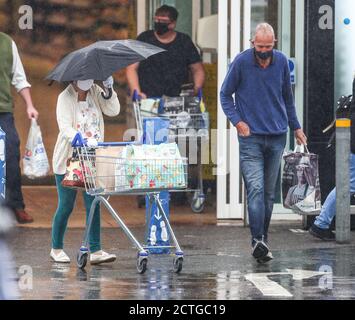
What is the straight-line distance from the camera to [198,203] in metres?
14.6

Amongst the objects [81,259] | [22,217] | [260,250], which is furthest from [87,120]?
[22,217]

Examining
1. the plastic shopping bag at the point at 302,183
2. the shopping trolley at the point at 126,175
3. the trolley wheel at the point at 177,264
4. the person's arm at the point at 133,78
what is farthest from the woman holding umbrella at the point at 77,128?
the person's arm at the point at 133,78

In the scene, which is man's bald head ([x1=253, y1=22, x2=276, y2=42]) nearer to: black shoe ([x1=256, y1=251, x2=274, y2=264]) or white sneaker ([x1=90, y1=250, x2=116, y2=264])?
black shoe ([x1=256, y1=251, x2=274, y2=264])

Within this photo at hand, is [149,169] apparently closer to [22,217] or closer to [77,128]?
[77,128]

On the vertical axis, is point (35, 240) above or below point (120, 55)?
below

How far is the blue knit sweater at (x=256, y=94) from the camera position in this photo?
36.0 feet

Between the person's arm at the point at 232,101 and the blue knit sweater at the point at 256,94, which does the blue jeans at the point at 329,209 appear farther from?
the person's arm at the point at 232,101

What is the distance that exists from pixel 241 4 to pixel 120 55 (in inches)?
143

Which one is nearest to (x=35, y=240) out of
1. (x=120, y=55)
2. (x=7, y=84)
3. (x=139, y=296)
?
(x=7, y=84)

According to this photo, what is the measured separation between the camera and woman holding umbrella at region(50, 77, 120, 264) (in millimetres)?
10539

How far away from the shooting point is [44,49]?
16.3 meters

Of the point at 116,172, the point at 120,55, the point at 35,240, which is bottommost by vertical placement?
the point at 35,240
